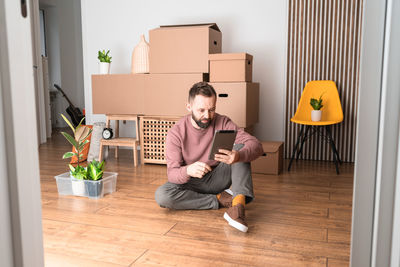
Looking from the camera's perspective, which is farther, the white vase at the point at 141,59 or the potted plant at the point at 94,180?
the white vase at the point at 141,59

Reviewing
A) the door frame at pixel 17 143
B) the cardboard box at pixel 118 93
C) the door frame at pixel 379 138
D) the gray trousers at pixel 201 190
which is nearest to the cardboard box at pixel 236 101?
the cardboard box at pixel 118 93

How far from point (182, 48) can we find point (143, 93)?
1.86ft

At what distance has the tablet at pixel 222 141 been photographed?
193 cm

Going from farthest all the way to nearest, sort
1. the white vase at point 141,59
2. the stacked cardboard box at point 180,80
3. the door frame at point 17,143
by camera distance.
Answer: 1. the white vase at point 141,59
2. the stacked cardboard box at point 180,80
3. the door frame at point 17,143

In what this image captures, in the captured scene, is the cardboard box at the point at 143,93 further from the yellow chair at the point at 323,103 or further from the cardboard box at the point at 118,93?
the yellow chair at the point at 323,103

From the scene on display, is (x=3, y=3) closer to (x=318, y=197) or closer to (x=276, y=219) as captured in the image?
(x=276, y=219)

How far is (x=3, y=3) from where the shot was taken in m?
0.70

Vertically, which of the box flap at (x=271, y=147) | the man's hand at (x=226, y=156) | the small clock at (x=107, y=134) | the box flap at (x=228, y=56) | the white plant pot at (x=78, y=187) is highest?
the box flap at (x=228, y=56)

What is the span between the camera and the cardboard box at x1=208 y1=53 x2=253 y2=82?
3254mm

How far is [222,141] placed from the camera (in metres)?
1.96

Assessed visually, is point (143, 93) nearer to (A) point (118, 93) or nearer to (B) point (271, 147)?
(A) point (118, 93)

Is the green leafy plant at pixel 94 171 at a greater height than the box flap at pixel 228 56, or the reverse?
the box flap at pixel 228 56

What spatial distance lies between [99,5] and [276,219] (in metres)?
3.33

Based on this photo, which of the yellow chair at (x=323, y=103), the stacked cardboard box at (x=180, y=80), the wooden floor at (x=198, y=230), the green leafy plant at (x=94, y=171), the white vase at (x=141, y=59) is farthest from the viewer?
the white vase at (x=141, y=59)
